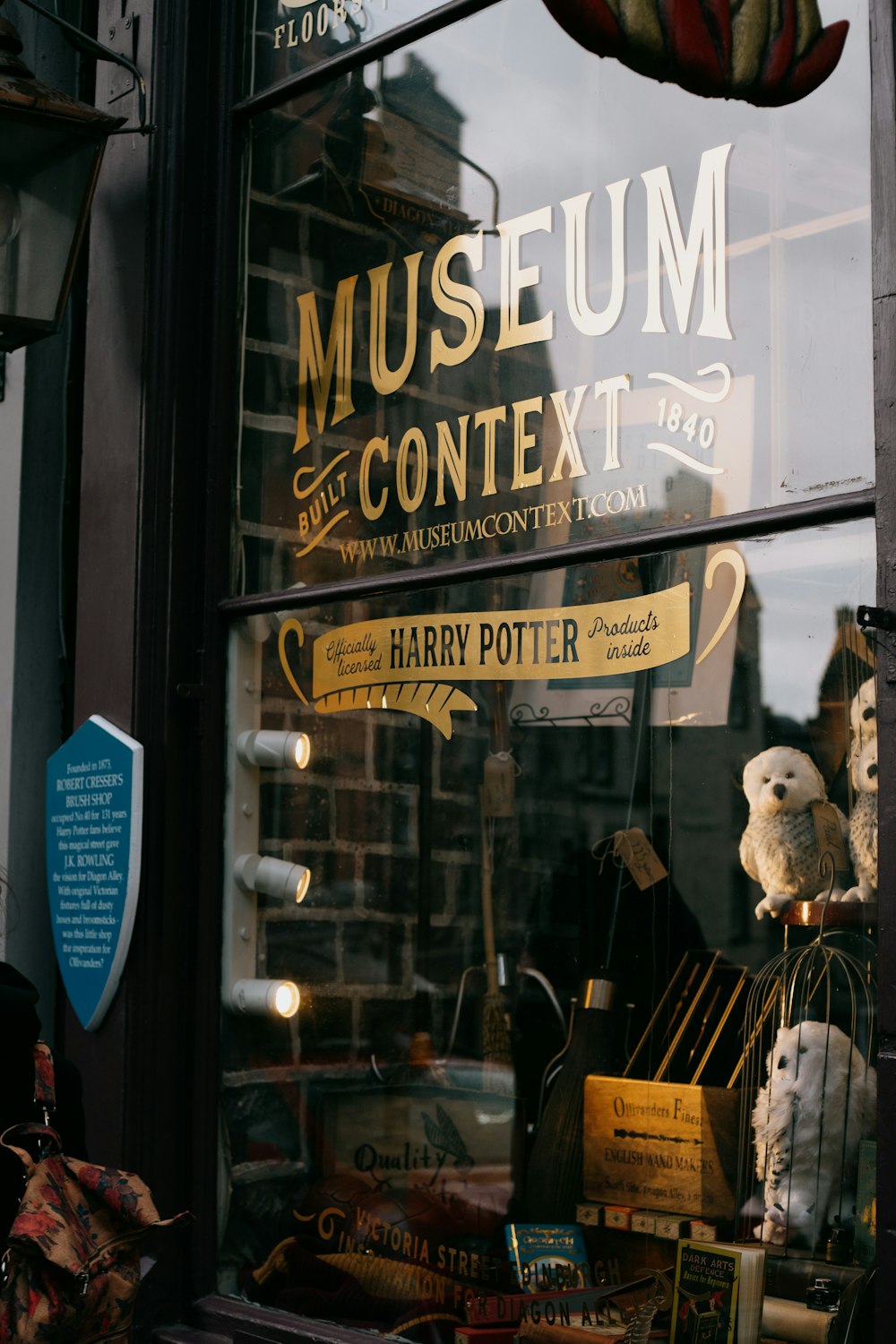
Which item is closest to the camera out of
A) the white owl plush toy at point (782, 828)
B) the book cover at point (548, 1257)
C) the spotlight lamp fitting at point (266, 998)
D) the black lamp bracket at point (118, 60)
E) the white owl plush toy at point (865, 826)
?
the white owl plush toy at point (865, 826)

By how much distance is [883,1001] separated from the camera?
2.29 meters

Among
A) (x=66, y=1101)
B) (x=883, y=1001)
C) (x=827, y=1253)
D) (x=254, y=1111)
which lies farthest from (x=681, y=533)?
(x=254, y=1111)

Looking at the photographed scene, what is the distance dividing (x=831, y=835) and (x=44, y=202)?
2139mm

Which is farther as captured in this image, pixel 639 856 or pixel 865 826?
pixel 639 856

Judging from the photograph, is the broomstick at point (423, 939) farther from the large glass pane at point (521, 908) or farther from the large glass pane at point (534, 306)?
the large glass pane at point (534, 306)

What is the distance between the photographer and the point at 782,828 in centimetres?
270

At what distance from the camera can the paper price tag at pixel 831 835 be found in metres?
2.56

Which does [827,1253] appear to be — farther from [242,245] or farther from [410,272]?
[242,245]

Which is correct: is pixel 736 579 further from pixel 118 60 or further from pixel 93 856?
pixel 118 60

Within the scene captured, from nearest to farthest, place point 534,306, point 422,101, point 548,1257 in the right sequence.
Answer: point 548,1257, point 534,306, point 422,101

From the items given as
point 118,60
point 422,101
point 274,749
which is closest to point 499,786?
point 274,749

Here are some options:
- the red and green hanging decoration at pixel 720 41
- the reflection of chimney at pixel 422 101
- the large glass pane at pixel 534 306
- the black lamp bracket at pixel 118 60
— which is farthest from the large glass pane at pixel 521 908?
the black lamp bracket at pixel 118 60

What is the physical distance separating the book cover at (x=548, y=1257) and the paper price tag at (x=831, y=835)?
2.87 ft

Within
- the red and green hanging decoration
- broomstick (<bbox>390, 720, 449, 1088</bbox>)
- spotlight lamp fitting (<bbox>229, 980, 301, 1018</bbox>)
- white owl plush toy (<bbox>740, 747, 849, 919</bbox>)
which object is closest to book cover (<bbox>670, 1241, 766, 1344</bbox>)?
white owl plush toy (<bbox>740, 747, 849, 919</bbox>)
